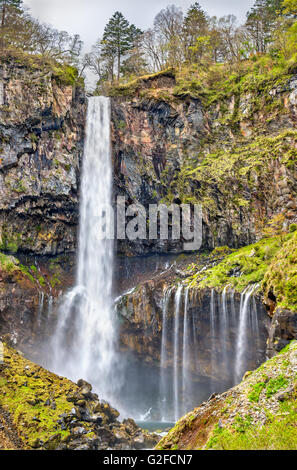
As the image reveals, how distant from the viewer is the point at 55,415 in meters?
14.1

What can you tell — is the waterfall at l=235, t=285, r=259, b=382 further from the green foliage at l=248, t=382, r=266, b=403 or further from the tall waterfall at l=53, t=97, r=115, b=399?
the green foliage at l=248, t=382, r=266, b=403

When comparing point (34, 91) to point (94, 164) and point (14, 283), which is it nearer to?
point (94, 164)

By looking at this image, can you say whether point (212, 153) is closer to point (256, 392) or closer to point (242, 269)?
point (242, 269)

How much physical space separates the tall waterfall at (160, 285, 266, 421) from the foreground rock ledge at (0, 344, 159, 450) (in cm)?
689

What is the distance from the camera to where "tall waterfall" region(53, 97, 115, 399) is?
23.9 metres

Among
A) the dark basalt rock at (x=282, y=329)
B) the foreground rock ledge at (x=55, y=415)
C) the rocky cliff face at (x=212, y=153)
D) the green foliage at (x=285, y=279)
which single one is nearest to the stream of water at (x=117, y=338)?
the rocky cliff face at (x=212, y=153)

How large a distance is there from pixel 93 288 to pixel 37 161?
11649mm

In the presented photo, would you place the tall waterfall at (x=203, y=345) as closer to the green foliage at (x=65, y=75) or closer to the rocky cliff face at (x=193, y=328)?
the rocky cliff face at (x=193, y=328)

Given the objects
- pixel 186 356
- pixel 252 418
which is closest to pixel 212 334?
pixel 186 356

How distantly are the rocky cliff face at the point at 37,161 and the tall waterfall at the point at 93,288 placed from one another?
51.9 inches

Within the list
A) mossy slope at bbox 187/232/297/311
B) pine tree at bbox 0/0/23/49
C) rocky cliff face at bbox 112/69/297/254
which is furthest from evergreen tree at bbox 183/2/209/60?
mossy slope at bbox 187/232/297/311

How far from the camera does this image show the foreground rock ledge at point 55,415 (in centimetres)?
1278

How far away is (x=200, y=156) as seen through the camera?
95.9 feet
